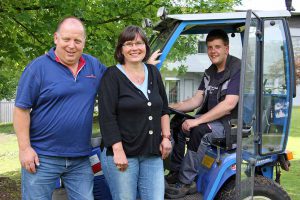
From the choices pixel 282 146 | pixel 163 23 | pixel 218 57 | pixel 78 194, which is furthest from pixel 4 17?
pixel 282 146

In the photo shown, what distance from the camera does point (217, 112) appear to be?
14.1ft

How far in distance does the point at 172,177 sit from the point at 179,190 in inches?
11.6

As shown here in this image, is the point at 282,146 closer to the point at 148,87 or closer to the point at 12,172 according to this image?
the point at 148,87

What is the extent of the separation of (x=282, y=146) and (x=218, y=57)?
3.53 feet

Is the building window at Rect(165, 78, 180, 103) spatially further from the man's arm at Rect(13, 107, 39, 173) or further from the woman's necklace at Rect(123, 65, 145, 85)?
the man's arm at Rect(13, 107, 39, 173)

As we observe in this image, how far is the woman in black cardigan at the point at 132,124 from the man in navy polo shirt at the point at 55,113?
0.17 meters

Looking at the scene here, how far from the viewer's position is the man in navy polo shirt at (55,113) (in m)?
3.19

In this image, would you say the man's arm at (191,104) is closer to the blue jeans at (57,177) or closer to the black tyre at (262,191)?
the black tyre at (262,191)

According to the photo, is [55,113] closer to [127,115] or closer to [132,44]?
[127,115]

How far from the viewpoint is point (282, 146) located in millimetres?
4570

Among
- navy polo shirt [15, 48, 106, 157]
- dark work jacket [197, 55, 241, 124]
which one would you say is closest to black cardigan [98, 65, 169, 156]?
navy polo shirt [15, 48, 106, 157]

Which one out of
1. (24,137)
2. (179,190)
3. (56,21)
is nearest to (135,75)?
(24,137)

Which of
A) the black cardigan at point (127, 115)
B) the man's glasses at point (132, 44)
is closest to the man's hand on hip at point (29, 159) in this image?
the black cardigan at point (127, 115)

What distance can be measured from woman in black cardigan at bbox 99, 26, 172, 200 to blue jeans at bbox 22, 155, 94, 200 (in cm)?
18
